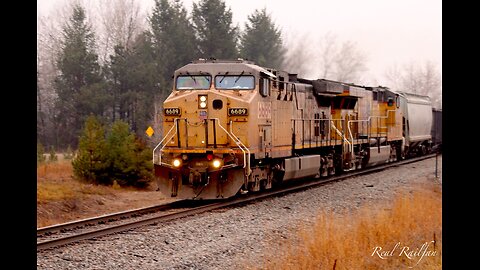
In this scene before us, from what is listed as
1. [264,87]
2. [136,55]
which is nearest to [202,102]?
[264,87]

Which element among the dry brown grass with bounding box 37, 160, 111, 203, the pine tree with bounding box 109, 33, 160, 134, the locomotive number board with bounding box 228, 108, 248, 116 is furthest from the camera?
the pine tree with bounding box 109, 33, 160, 134

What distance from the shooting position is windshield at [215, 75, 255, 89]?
12.5 metres

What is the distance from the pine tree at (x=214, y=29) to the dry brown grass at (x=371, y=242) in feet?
63.7

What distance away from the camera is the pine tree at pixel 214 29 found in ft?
96.0

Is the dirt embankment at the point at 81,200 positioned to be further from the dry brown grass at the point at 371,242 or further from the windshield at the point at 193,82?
the dry brown grass at the point at 371,242

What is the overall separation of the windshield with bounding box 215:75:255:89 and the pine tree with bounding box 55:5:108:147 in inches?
751

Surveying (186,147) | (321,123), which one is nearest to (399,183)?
(321,123)

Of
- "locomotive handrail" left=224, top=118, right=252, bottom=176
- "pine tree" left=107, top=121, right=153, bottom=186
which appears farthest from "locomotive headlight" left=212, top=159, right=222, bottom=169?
"pine tree" left=107, top=121, right=153, bottom=186

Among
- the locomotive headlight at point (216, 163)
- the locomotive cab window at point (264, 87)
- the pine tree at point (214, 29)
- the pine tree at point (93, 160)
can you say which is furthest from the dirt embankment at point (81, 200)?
the pine tree at point (214, 29)

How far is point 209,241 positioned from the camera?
831 cm

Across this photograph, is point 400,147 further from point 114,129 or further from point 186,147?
point 186,147

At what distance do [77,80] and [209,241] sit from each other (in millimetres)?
25842

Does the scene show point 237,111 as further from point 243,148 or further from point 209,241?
point 209,241

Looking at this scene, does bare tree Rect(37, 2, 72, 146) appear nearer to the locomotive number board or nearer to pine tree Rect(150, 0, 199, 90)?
pine tree Rect(150, 0, 199, 90)
